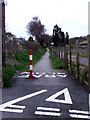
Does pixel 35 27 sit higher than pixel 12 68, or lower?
higher

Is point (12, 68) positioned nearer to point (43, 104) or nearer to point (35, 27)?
point (43, 104)

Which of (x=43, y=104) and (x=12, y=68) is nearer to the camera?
(x=43, y=104)

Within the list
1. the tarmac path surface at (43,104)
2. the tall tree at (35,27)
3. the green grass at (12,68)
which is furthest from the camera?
the tall tree at (35,27)

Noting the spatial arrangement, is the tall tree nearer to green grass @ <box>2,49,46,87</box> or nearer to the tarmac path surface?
green grass @ <box>2,49,46,87</box>

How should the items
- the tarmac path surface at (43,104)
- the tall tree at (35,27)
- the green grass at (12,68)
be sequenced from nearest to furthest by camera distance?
1. the tarmac path surface at (43,104)
2. the green grass at (12,68)
3. the tall tree at (35,27)

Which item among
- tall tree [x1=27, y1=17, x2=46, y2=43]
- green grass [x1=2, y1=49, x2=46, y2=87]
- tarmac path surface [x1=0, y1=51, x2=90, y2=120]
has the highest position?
tall tree [x1=27, y1=17, x2=46, y2=43]

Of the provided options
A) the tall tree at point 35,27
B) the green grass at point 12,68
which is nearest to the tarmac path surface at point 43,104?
the green grass at point 12,68

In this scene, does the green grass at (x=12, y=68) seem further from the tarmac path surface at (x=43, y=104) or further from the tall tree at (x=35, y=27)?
the tall tree at (x=35, y=27)

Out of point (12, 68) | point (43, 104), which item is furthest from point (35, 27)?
point (43, 104)

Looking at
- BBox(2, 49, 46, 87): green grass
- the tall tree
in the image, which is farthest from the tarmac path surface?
the tall tree

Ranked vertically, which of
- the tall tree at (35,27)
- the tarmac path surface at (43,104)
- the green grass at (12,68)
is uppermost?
the tall tree at (35,27)

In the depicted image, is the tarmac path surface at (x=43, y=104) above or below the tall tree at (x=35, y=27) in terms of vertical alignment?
below

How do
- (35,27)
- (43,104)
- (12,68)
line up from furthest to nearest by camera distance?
1. (35,27)
2. (12,68)
3. (43,104)

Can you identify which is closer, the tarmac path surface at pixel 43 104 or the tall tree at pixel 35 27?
the tarmac path surface at pixel 43 104
